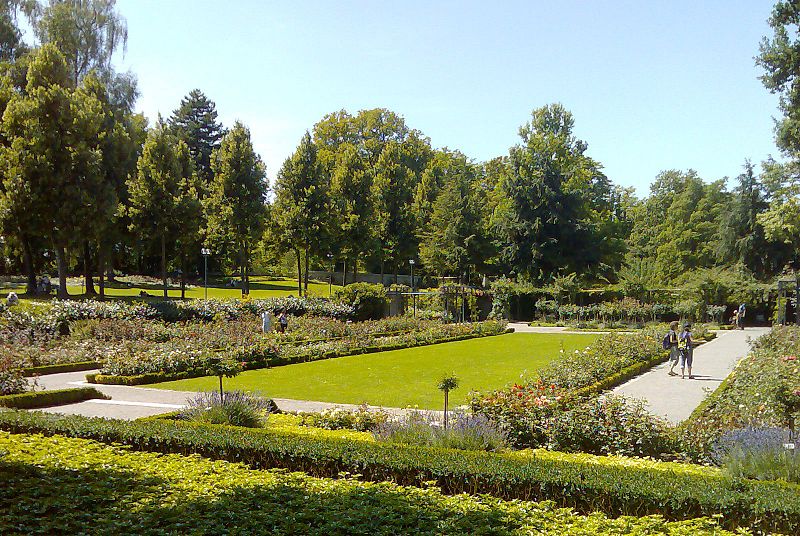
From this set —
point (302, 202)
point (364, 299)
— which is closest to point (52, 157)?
point (302, 202)

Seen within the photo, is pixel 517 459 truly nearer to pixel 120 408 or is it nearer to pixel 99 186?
pixel 120 408

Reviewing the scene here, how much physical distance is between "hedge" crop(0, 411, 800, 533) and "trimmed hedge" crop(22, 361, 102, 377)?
8034 millimetres

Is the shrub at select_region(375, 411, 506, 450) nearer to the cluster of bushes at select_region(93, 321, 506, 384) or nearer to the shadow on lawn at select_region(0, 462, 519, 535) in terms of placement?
the shadow on lawn at select_region(0, 462, 519, 535)

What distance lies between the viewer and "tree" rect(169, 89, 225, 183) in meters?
60.0

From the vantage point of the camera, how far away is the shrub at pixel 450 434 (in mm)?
7793

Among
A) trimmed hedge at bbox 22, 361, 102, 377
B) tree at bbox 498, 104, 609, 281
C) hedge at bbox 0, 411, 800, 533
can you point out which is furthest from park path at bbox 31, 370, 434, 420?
tree at bbox 498, 104, 609, 281

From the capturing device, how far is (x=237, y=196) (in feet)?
125

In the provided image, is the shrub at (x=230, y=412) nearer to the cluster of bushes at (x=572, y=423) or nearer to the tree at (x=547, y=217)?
the cluster of bushes at (x=572, y=423)

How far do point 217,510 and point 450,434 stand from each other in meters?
3.21

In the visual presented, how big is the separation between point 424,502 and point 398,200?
46173 mm

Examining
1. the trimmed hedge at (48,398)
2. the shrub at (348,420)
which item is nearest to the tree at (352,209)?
the trimmed hedge at (48,398)

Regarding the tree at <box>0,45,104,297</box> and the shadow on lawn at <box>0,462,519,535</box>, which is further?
the tree at <box>0,45,104,297</box>

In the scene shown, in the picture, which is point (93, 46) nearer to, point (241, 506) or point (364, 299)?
point (364, 299)

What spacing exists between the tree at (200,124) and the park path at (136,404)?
4808cm
